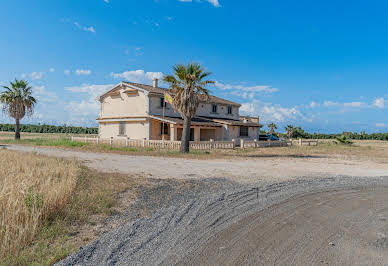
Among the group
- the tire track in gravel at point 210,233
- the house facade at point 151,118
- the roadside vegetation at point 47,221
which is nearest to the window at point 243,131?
the house facade at point 151,118

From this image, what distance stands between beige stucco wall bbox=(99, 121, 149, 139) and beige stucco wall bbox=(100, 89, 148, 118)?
3.38 feet

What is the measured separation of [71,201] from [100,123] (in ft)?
100

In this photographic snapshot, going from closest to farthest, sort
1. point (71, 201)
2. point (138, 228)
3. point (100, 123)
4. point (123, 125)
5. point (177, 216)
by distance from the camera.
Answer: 1. point (138, 228)
2. point (177, 216)
3. point (71, 201)
4. point (123, 125)
5. point (100, 123)

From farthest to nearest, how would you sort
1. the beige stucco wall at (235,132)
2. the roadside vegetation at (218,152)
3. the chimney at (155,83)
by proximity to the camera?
the chimney at (155,83) < the beige stucco wall at (235,132) < the roadside vegetation at (218,152)

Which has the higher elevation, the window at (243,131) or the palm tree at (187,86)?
the palm tree at (187,86)

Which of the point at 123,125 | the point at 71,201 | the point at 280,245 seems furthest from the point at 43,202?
the point at 123,125

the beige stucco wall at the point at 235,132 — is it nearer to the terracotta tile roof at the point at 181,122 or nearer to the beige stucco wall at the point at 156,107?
the terracotta tile roof at the point at 181,122

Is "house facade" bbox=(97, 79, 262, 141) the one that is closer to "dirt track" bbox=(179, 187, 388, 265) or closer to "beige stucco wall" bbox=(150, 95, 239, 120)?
"beige stucco wall" bbox=(150, 95, 239, 120)

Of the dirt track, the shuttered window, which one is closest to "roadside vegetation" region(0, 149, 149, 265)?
the dirt track

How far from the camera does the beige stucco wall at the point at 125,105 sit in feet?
102

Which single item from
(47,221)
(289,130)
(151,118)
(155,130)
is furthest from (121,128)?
(289,130)

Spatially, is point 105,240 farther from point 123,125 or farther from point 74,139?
point 74,139

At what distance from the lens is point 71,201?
6574mm

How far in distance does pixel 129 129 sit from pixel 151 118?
12.7 ft
